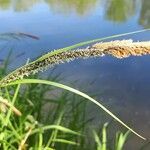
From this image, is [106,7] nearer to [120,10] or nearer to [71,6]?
[120,10]

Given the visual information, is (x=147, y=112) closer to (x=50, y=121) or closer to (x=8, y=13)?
(x=50, y=121)

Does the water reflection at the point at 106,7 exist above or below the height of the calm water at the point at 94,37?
below

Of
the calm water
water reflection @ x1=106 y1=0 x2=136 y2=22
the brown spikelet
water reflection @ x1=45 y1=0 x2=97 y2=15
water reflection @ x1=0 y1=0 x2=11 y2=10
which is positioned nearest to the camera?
the brown spikelet

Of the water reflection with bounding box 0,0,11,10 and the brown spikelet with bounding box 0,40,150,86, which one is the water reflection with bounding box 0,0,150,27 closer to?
the water reflection with bounding box 0,0,11,10

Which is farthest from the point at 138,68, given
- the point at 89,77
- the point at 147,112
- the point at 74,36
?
the point at 74,36

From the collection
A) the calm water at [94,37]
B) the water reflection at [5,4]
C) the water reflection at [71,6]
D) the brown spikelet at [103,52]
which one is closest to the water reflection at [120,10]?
the calm water at [94,37]

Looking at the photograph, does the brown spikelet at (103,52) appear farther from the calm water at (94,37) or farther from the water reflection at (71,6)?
the water reflection at (71,6)

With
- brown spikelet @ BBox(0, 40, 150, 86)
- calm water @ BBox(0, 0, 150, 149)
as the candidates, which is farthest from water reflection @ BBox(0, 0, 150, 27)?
brown spikelet @ BBox(0, 40, 150, 86)

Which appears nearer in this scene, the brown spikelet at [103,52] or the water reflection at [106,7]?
the brown spikelet at [103,52]
